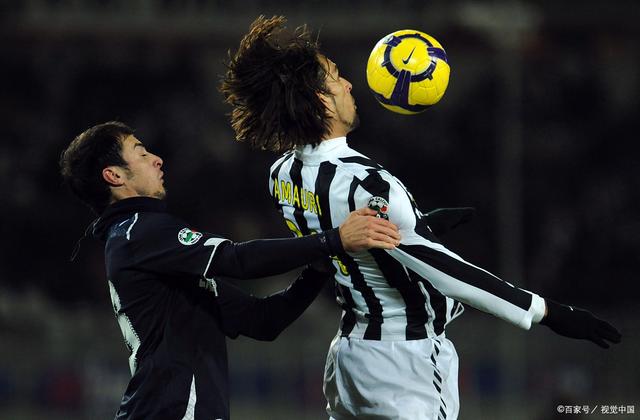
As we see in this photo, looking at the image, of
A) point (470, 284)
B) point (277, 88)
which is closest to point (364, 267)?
point (470, 284)

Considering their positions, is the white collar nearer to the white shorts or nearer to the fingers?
the fingers

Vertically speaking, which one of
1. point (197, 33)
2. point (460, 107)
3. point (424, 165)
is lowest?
point (424, 165)

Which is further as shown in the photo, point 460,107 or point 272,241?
point 460,107

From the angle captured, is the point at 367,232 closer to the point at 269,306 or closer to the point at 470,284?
the point at 470,284

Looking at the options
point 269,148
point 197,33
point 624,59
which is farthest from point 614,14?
point 269,148


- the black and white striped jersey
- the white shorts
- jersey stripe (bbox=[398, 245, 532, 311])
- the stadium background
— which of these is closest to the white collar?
the black and white striped jersey

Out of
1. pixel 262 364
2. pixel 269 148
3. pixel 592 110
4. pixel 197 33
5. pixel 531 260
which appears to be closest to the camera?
pixel 269 148

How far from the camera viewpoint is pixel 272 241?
3844 mm

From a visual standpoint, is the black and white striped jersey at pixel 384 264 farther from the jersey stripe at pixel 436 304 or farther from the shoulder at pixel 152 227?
the shoulder at pixel 152 227

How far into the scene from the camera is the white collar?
4.02 m

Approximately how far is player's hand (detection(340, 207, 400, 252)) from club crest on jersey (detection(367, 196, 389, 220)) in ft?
0.09

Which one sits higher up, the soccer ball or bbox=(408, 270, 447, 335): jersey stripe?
the soccer ball

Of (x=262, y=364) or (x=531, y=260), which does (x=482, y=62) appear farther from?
(x=262, y=364)

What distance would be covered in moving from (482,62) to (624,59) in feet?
7.27
